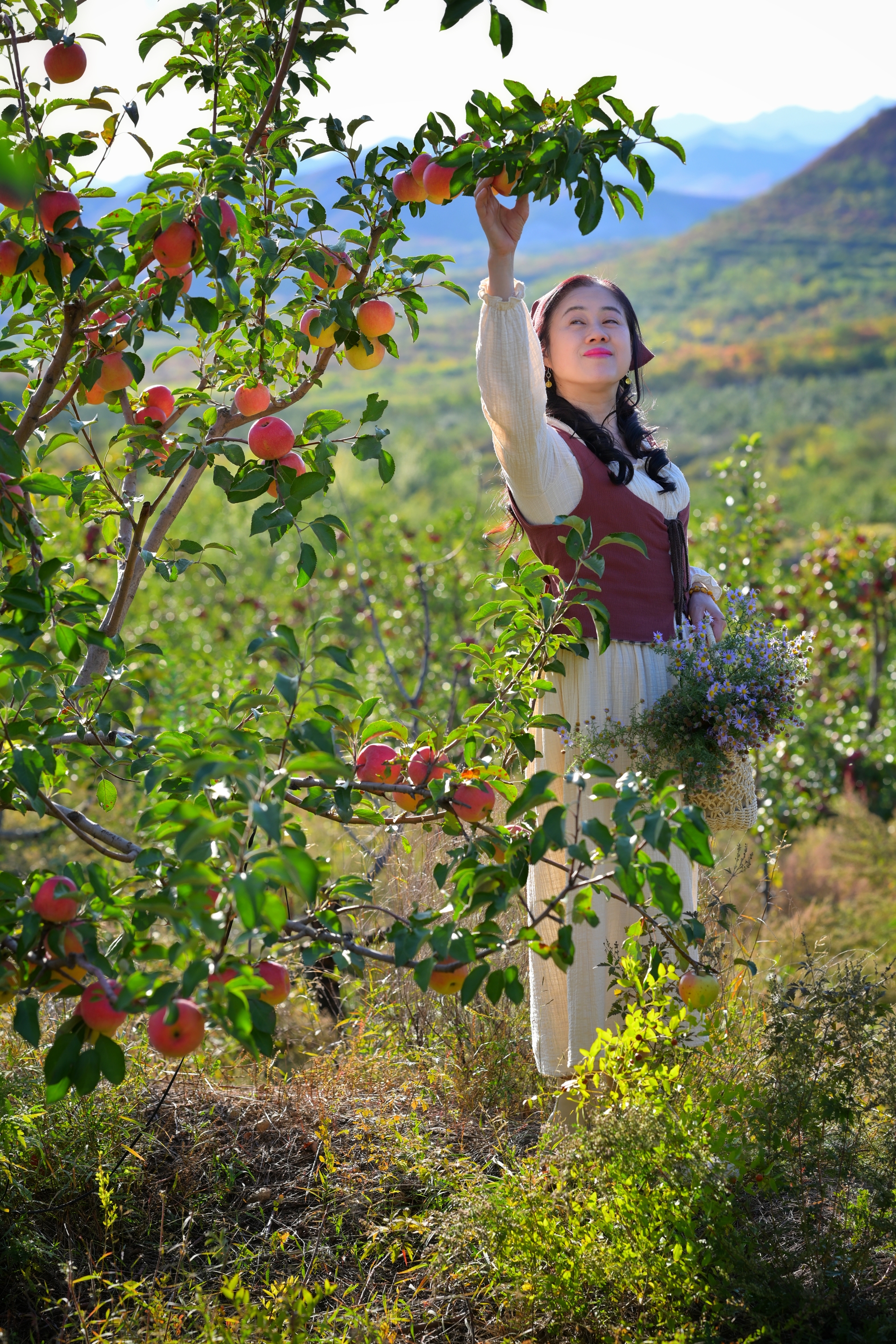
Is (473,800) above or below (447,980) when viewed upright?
above

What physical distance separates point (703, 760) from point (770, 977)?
1.38 ft

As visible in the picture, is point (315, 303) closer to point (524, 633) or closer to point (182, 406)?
point (182, 406)

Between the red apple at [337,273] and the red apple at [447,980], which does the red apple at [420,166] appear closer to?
the red apple at [337,273]

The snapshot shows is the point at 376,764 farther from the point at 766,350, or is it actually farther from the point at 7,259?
the point at 766,350

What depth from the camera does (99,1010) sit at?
1.20m

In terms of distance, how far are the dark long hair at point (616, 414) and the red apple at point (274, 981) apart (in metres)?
1.28

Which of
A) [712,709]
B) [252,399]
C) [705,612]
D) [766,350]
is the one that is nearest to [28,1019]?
[252,399]

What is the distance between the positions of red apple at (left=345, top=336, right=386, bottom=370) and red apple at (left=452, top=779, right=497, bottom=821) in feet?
2.07

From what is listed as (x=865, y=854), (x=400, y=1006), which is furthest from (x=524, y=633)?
(x=865, y=854)

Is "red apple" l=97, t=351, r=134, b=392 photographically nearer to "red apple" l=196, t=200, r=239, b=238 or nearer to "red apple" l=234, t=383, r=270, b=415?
"red apple" l=234, t=383, r=270, b=415

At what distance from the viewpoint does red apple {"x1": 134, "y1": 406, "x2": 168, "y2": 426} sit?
5.66 feet

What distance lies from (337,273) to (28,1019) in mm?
1111

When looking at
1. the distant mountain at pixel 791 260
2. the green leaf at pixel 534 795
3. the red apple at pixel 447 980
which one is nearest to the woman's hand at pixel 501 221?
the green leaf at pixel 534 795

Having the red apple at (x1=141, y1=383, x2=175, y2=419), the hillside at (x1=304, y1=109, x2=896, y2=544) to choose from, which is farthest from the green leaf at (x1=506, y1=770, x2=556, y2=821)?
the hillside at (x1=304, y1=109, x2=896, y2=544)
